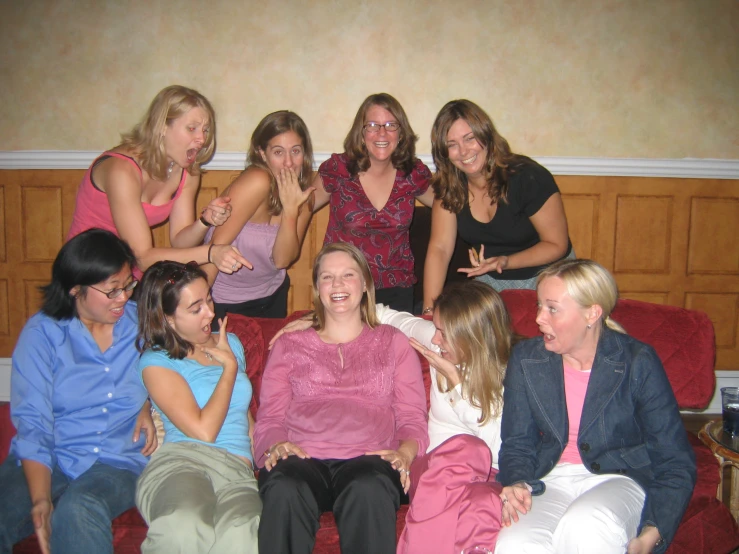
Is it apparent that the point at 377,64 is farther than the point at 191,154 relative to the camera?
Yes

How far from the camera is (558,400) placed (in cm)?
171

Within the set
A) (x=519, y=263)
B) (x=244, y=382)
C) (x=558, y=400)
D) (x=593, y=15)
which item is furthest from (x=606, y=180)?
(x=244, y=382)

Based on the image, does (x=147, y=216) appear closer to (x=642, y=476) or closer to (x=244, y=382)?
(x=244, y=382)

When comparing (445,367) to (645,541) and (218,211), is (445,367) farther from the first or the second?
(218,211)

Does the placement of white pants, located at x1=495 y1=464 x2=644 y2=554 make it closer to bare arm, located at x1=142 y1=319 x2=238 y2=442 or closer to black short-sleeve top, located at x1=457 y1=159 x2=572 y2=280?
bare arm, located at x1=142 y1=319 x2=238 y2=442

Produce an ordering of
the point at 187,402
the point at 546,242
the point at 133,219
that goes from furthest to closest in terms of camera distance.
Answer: the point at 546,242 → the point at 133,219 → the point at 187,402

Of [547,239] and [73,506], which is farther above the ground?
[547,239]

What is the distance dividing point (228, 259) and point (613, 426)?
1.33 metres

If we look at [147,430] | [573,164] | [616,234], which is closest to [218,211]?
[147,430]

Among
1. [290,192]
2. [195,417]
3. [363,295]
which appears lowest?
[195,417]

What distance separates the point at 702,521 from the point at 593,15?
2.83m

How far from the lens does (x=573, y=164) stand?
3477 mm

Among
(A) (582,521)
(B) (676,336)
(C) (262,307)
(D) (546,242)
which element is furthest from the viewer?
(C) (262,307)

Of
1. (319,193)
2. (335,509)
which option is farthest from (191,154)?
(335,509)
